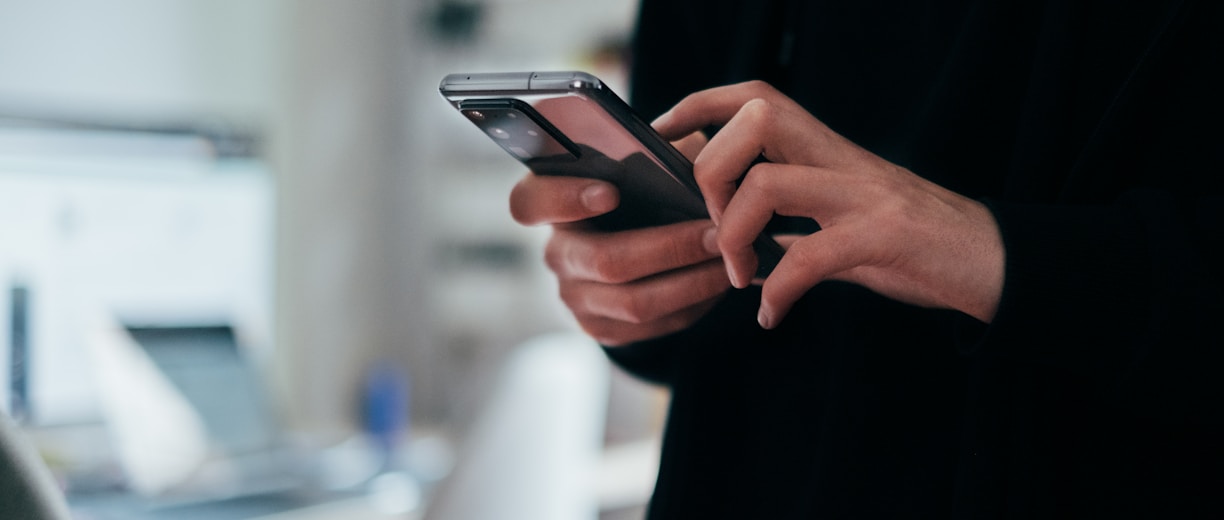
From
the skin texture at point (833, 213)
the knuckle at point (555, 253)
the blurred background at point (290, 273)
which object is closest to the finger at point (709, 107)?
the skin texture at point (833, 213)

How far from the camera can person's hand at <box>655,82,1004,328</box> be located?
1.18 feet

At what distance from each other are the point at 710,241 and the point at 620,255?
48 mm

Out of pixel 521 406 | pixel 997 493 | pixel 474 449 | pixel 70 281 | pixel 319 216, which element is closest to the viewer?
pixel 997 493

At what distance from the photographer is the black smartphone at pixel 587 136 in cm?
38

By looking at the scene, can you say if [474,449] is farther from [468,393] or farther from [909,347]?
[468,393]

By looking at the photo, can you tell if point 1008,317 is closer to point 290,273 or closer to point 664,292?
point 664,292

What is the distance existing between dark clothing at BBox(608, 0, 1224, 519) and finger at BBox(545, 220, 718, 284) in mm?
92

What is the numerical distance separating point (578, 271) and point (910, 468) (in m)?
0.21

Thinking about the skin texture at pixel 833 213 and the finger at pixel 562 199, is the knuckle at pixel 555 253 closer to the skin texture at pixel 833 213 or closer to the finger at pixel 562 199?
the finger at pixel 562 199

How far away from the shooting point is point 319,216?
222 centimetres

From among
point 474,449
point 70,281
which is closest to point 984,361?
point 474,449

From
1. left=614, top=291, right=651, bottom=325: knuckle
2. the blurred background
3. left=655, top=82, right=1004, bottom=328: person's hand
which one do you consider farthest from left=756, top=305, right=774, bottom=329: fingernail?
the blurred background

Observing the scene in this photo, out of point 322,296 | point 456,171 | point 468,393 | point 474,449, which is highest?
point 456,171

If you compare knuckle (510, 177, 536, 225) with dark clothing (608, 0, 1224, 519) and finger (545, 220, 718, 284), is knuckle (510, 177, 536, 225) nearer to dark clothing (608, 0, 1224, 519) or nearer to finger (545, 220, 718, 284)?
finger (545, 220, 718, 284)
